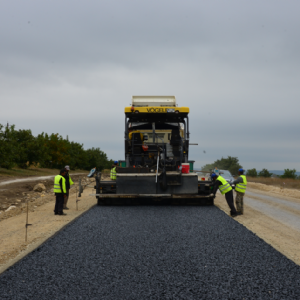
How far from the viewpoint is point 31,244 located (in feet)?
24.8

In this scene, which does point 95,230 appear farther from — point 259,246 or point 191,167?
point 191,167

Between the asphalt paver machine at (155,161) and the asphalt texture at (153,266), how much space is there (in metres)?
3.57

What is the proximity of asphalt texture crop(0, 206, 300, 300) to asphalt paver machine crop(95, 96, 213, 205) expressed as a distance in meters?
3.57

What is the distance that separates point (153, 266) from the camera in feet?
19.4

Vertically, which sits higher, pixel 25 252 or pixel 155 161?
pixel 155 161

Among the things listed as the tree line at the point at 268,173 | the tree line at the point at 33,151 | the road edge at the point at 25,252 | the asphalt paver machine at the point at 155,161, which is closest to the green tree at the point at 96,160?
the tree line at the point at 33,151

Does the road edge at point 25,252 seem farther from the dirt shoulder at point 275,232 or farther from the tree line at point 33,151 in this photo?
the tree line at point 33,151

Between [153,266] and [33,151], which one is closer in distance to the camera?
[153,266]

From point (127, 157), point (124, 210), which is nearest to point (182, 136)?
point (127, 157)

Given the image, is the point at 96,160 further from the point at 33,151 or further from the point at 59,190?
the point at 59,190

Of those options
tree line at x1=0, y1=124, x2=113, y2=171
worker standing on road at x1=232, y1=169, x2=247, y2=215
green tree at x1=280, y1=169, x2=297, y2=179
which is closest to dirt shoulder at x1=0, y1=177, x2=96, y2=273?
worker standing on road at x1=232, y1=169, x2=247, y2=215

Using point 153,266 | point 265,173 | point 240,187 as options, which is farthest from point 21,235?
point 265,173

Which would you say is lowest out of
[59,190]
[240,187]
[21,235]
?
[21,235]

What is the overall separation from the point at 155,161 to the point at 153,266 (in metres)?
8.00
